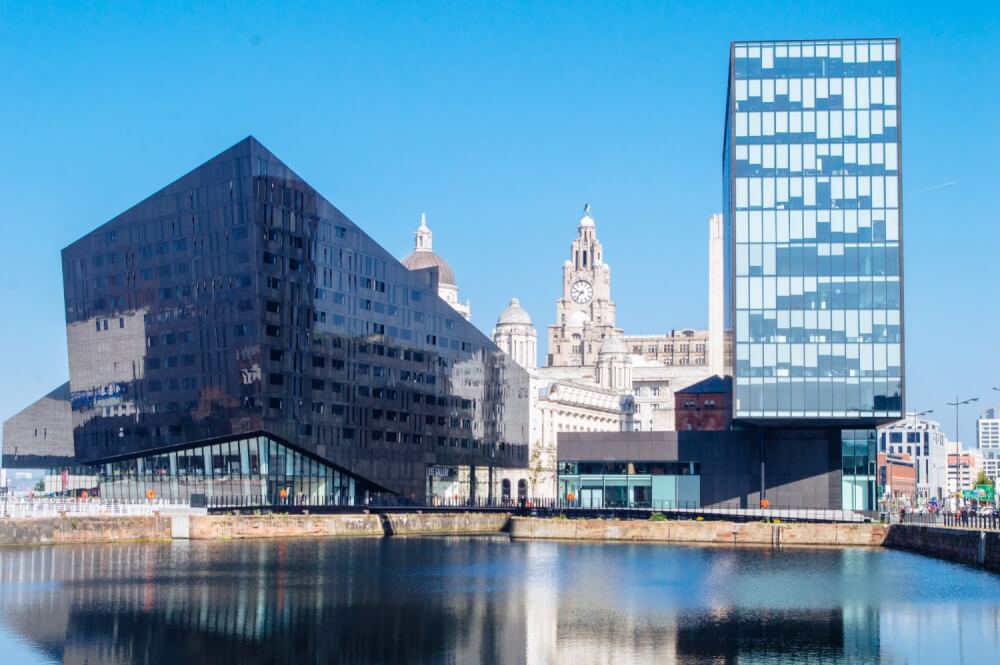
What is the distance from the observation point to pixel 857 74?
111m

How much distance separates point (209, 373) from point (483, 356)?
40.0 metres

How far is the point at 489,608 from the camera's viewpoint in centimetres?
6056

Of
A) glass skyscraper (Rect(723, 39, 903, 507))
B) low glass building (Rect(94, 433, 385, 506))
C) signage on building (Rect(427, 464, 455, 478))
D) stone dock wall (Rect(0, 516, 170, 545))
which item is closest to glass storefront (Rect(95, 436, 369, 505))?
low glass building (Rect(94, 433, 385, 506))

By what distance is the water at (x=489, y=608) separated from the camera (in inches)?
1918

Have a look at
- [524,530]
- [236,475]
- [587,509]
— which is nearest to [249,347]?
[236,475]

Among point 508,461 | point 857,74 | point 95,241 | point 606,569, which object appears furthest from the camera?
point 508,461

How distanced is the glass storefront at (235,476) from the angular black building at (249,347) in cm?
17

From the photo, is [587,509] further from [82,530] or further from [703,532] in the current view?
[82,530]

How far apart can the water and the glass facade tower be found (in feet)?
73.1

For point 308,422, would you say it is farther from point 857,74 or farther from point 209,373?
point 857,74

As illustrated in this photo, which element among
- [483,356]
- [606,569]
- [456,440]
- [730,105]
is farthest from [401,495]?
[606,569]

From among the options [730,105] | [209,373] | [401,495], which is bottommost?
[401,495]

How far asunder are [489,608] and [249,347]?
6792cm

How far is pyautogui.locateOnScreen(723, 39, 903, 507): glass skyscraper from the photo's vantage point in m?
109
